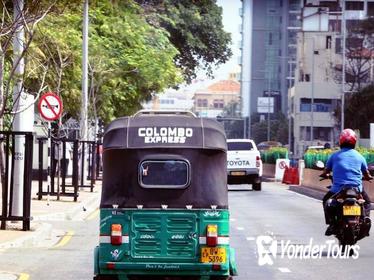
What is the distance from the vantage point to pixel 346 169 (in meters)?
15.2

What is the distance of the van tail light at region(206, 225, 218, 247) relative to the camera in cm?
1109

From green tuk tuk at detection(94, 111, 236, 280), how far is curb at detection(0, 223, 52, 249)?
5739 millimetres

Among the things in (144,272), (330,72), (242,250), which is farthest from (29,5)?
(330,72)

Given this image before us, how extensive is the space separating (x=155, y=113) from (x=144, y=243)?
6.23ft

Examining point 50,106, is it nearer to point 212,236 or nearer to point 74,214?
point 74,214

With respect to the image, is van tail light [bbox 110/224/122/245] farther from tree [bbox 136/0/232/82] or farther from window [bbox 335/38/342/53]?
window [bbox 335/38/342/53]

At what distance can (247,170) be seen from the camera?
39.7 m

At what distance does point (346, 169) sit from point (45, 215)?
10.2 metres

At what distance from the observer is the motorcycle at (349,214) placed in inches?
586

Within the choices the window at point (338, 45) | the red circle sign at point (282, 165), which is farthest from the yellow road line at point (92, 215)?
the window at point (338, 45)

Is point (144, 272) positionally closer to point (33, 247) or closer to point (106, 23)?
point (33, 247)

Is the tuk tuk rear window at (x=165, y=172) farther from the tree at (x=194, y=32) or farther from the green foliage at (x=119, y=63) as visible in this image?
the tree at (x=194, y=32)
